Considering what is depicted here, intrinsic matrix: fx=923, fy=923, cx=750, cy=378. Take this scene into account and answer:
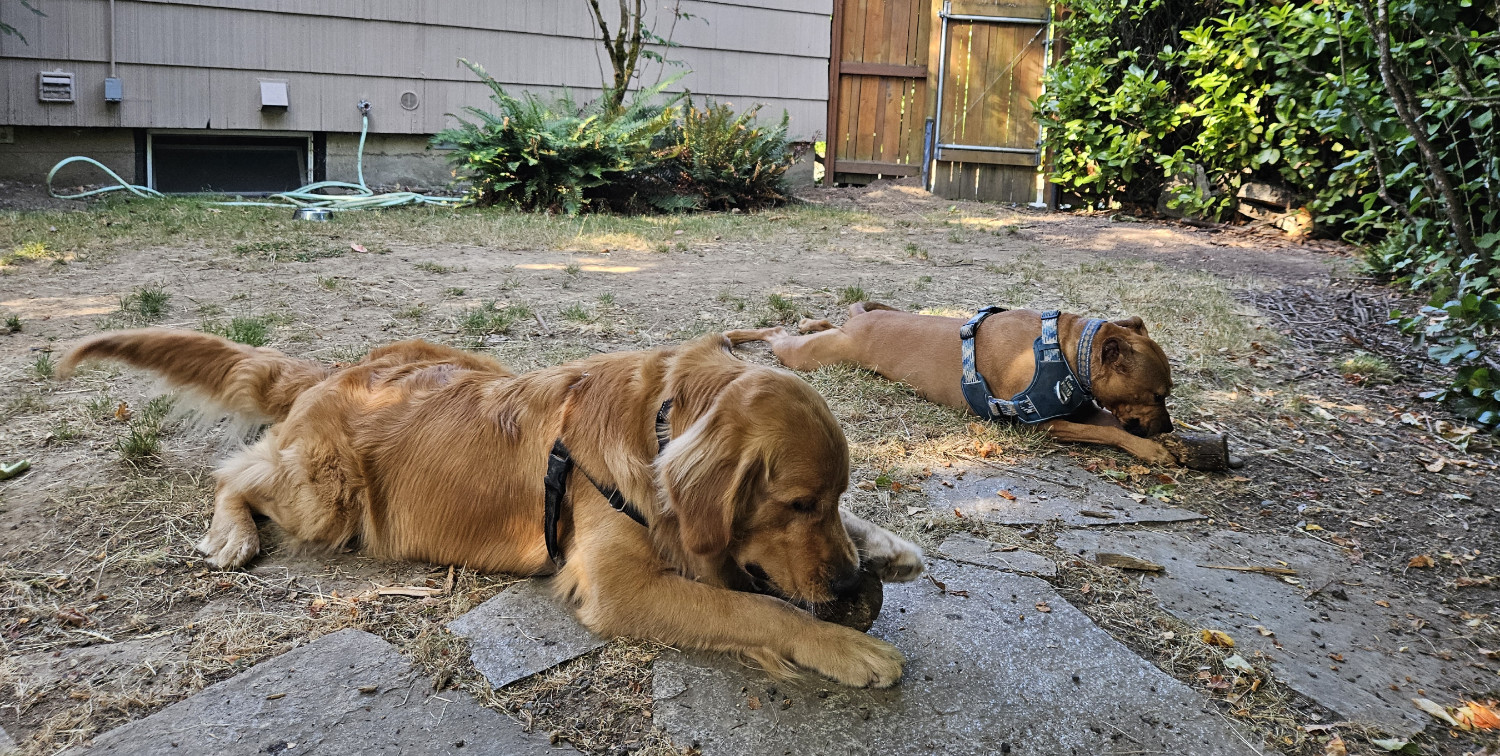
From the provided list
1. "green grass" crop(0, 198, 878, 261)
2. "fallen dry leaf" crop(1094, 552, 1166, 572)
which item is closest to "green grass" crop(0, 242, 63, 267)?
"green grass" crop(0, 198, 878, 261)

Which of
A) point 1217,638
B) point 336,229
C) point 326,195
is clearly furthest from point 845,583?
point 326,195

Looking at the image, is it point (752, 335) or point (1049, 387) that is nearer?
point (1049, 387)

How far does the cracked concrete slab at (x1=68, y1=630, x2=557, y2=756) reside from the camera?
1930 mm

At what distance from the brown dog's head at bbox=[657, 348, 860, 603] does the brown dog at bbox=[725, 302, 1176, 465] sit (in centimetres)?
224

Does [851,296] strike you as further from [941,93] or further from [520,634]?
[941,93]

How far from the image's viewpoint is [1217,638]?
2486mm

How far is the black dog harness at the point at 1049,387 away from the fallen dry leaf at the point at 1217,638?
5.75 ft

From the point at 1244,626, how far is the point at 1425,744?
0.52 meters

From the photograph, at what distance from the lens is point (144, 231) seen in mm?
7047

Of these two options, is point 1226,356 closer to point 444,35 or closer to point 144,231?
point 144,231

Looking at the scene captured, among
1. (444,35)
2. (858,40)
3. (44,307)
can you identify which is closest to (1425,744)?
(44,307)

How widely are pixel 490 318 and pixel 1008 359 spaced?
9.48 feet

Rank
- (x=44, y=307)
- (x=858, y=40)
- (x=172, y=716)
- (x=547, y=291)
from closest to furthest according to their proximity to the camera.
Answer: (x=172, y=716)
(x=44, y=307)
(x=547, y=291)
(x=858, y=40)

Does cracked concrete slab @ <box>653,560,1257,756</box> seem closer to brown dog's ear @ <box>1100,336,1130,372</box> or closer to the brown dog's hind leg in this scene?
brown dog's ear @ <box>1100,336,1130,372</box>
